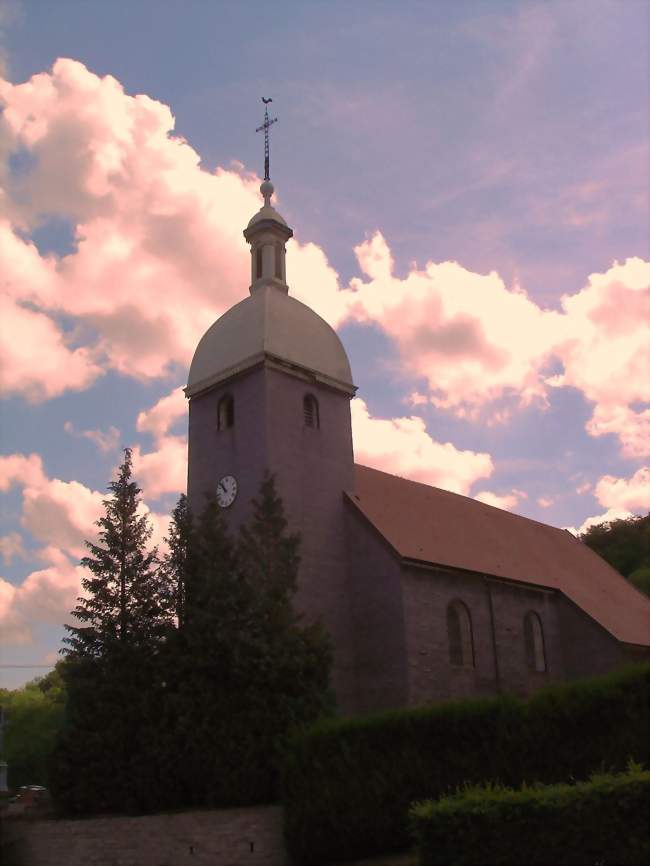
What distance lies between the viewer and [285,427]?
26.4m

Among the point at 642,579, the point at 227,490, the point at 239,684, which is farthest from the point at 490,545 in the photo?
the point at 642,579

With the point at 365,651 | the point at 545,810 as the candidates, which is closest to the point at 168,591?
the point at 365,651

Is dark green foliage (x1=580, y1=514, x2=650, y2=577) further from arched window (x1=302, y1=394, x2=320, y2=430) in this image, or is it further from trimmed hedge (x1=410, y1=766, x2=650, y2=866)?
trimmed hedge (x1=410, y1=766, x2=650, y2=866)

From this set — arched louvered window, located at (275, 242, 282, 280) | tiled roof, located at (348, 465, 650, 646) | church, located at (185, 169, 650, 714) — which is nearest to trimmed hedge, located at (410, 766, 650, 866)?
church, located at (185, 169, 650, 714)

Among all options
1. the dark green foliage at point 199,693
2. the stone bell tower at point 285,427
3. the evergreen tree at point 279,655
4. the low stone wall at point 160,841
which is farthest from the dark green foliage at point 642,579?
the low stone wall at point 160,841

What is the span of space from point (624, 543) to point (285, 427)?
→ 32.9m

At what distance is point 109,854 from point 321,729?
4.91 m

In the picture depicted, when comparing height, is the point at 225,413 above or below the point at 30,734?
above

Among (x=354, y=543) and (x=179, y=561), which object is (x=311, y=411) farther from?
(x=179, y=561)

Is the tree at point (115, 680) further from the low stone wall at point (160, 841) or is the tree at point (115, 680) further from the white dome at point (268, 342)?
the white dome at point (268, 342)

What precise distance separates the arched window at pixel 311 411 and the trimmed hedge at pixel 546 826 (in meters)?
16.2

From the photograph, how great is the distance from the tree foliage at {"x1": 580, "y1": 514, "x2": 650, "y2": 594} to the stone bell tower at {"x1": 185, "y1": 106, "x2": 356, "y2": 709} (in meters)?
28.6

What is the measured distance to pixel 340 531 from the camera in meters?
27.0

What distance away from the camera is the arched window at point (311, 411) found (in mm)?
27484
